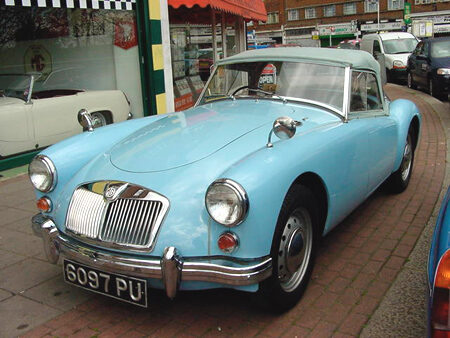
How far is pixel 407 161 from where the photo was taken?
5.46 meters

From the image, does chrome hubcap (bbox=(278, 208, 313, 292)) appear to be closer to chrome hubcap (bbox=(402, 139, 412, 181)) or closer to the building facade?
chrome hubcap (bbox=(402, 139, 412, 181))

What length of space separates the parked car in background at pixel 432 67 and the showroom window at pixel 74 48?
310 inches

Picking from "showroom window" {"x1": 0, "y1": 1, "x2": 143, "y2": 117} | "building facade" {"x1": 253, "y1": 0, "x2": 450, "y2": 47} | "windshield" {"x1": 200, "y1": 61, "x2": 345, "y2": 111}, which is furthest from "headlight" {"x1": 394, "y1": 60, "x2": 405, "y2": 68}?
"building facade" {"x1": 253, "y1": 0, "x2": 450, "y2": 47}

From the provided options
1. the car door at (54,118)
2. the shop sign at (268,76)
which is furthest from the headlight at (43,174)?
the car door at (54,118)

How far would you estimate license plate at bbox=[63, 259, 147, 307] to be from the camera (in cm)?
275

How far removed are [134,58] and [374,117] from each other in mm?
5596

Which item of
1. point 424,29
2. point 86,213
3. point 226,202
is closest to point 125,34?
point 86,213

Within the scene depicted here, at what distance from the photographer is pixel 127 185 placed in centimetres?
300

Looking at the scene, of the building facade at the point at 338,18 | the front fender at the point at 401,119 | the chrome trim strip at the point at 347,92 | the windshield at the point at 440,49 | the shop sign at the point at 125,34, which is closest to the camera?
the chrome trim strip at the point at 347,92

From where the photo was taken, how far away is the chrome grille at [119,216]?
2.82 meters

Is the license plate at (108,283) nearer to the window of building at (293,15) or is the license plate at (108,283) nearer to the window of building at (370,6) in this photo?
the window of building at (370,6)

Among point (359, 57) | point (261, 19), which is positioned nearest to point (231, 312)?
point (359, 57)

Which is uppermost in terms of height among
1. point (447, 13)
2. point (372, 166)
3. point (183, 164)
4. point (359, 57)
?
point (447, 13)

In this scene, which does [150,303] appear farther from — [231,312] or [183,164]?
[183,164]
